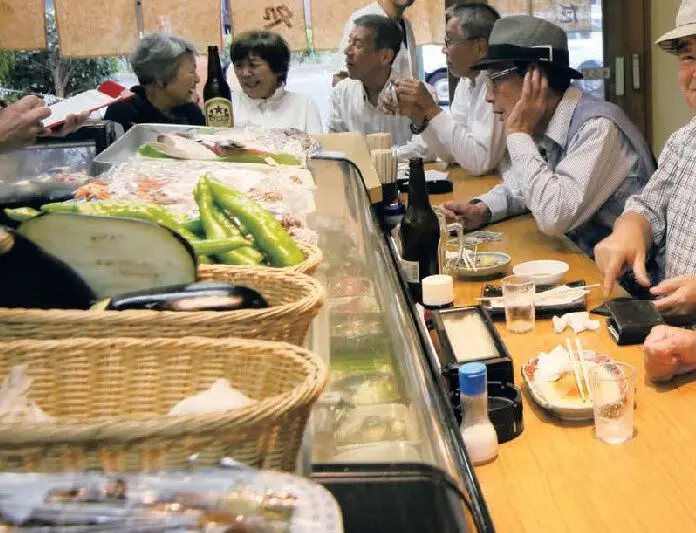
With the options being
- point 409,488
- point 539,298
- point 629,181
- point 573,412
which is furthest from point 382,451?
point 629,181

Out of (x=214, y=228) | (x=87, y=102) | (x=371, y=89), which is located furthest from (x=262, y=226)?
(x=371, y=89)

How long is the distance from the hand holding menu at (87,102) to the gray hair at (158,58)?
5.97 ft

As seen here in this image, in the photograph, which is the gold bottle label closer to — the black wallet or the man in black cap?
the man in black cap

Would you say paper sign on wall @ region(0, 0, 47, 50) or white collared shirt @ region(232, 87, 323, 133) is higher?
paper sign on wall @ region(0, 0, 47, 50)

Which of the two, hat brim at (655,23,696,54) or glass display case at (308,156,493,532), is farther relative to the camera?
hat brim at (655,23,696,54)

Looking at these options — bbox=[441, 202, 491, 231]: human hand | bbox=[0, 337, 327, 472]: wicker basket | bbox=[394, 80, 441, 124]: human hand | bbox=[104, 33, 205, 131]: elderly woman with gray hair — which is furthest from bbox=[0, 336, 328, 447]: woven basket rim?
bbox=[104, 33, 205, 131]: elderly woman with gray hair

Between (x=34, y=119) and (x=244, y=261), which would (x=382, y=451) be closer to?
(x=244, y=261)

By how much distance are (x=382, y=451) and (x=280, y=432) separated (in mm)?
247

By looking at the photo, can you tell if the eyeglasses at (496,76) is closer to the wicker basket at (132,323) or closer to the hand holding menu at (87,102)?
the hand holding menu at (87,102)

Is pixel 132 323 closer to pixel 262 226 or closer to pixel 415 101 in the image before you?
pixel 262 226

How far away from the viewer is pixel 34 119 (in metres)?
2.55

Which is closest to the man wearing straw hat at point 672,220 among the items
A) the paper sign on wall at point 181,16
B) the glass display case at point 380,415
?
Result: the glass display case at point 380,415

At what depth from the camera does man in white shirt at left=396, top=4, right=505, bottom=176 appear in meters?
3.94

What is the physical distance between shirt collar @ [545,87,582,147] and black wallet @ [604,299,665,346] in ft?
2.86
